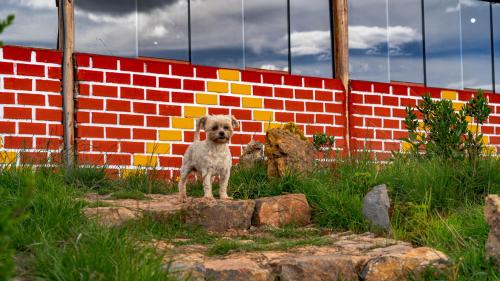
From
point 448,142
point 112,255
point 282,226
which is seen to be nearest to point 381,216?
point 282,226

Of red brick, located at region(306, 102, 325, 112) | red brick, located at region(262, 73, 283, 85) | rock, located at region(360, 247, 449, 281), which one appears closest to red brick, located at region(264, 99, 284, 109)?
red brick, located at region(262, 73, 283, 85)

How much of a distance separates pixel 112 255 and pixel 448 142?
432 cm

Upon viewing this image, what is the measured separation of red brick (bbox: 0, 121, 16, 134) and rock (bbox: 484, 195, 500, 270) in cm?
532

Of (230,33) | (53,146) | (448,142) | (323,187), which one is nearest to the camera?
(323,187)

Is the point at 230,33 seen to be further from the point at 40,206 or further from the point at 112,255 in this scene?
the point at 112,255

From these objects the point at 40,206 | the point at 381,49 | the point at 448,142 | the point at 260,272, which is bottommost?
the point at 260,272

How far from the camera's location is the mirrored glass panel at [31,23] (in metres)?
8.45

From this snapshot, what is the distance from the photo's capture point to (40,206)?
4.90 meters

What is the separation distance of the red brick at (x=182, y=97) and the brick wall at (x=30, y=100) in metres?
1.45

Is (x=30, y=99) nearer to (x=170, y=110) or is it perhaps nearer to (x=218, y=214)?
(x=170, y=110)

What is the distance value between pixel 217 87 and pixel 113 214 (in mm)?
3800

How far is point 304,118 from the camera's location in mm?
9539

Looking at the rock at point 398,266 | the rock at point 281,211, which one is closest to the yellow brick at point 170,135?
the rock at point 281,211

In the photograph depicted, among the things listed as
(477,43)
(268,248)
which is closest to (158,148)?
(268,248)
